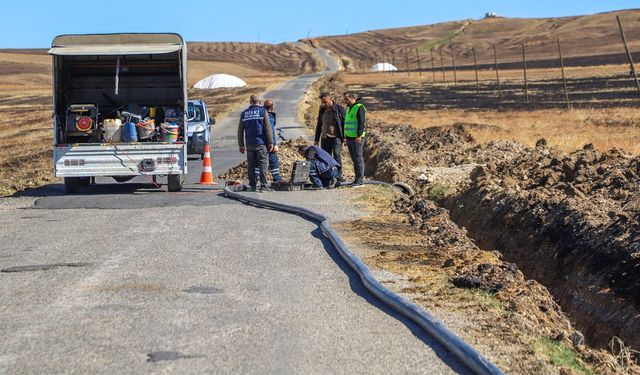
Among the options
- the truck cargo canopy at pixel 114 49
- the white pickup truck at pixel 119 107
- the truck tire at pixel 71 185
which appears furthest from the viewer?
the truck tire at pixel 71 185

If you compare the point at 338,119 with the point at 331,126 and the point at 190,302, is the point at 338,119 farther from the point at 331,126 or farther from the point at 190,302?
the point at 190,302

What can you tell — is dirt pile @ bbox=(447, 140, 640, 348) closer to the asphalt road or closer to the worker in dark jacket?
the worker in dark jacket

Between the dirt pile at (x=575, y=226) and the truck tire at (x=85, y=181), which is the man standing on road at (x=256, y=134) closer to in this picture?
the dirt pile at (x=575, y=226)

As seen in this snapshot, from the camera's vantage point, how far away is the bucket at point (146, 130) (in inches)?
746

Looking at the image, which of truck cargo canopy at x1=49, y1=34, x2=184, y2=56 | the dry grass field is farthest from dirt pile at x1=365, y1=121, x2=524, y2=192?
the dry grass field

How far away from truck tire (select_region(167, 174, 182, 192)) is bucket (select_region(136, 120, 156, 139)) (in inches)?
36.6

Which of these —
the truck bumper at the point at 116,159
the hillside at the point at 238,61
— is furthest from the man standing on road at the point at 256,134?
the hillside at the point at 238,61

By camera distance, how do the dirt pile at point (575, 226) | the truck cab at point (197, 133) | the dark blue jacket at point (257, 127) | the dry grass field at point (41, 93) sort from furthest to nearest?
the dry grass field at point (41, 93) < the truck cab at point (197, 133) < the dark blue jacket at point (257, 127) < the dirt pile at point (575, 226)

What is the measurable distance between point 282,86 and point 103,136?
247 feet

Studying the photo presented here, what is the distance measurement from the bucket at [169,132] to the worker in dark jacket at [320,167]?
256 centimetres

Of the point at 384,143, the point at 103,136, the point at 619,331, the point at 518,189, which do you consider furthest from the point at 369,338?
the point at 384,143

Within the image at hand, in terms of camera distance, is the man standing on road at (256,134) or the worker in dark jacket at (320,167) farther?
the worker in dark jacket at (320,167)

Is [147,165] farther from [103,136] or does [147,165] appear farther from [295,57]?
[295,57]

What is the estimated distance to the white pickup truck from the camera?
18.2 metres
